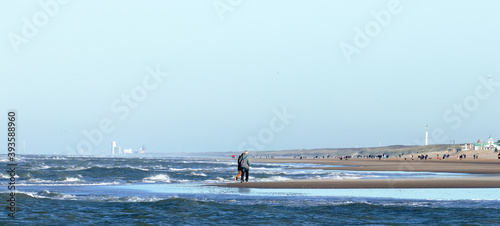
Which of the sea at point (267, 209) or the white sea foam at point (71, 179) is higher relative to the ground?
the white sea foam at point (71, 179)

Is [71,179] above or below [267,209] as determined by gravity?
above

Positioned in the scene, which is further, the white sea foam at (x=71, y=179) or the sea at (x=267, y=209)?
the white sea foam at (x=71, y=179)

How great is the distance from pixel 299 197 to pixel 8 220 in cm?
1073

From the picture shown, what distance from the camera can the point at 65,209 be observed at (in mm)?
19297

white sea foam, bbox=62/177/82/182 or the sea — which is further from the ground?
white sea foam, bbox=62/177/82/182

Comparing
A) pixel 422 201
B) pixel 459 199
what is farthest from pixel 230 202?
pixel 459 199

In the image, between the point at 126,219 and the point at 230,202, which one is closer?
the point at 126,219

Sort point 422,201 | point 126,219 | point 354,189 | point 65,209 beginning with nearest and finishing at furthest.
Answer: point 126,219 < point 65,209 < point 422,201 < point 354,189

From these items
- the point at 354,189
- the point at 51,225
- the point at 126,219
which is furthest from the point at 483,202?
the point at 51,225

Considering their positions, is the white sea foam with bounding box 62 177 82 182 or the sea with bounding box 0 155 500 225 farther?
the white sea foam with bounding box 62 177 82 182

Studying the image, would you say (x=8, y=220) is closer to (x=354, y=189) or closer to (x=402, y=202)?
(x=402, y=202)

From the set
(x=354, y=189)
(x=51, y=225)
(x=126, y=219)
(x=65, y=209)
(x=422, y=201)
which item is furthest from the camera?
(x=354, y=189)

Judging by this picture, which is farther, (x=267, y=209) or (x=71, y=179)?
(x=71, y=179)

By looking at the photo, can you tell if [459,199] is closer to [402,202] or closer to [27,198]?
[402,202]
